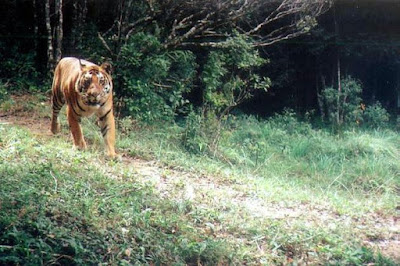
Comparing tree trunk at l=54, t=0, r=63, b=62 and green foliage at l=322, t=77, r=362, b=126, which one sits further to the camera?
green foliage at l=322, t=77, r=362, b=126

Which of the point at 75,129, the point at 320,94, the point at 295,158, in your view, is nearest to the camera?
the point at 75,129

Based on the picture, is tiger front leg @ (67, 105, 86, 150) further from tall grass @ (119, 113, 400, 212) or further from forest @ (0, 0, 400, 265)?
tall grass @ (119, 113, 400, 212)

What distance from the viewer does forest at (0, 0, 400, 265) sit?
397cm

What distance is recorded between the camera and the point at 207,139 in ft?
25.6

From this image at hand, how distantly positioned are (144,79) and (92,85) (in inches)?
94.6

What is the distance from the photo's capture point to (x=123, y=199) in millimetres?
4586

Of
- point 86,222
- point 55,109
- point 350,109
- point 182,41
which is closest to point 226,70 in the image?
point 182,41

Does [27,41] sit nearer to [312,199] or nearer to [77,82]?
[77,82]

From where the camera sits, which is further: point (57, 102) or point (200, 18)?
point (200, 18)

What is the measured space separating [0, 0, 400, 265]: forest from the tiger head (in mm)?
619

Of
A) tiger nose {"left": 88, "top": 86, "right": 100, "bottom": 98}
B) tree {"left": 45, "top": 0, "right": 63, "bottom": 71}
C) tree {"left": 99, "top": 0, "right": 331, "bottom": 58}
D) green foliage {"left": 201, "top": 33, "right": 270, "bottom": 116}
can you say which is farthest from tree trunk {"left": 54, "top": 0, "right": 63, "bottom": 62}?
tiger nose {"left": 88, "top": 86, "right": 100, "bottom": 98}

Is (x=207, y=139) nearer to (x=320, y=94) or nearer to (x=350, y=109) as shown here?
(x=350, y=109)

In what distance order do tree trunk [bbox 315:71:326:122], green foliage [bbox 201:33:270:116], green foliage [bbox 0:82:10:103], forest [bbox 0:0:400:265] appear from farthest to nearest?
tree trunk [bbox 315:71:326:122] → green foliage [bbox 201:33:270:116] → green foliage [bbox 0:82:10:103] → forest [bbox 0:0:400:265]

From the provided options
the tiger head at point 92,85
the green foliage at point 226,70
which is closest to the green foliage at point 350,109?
the green foliage at point 226,70
